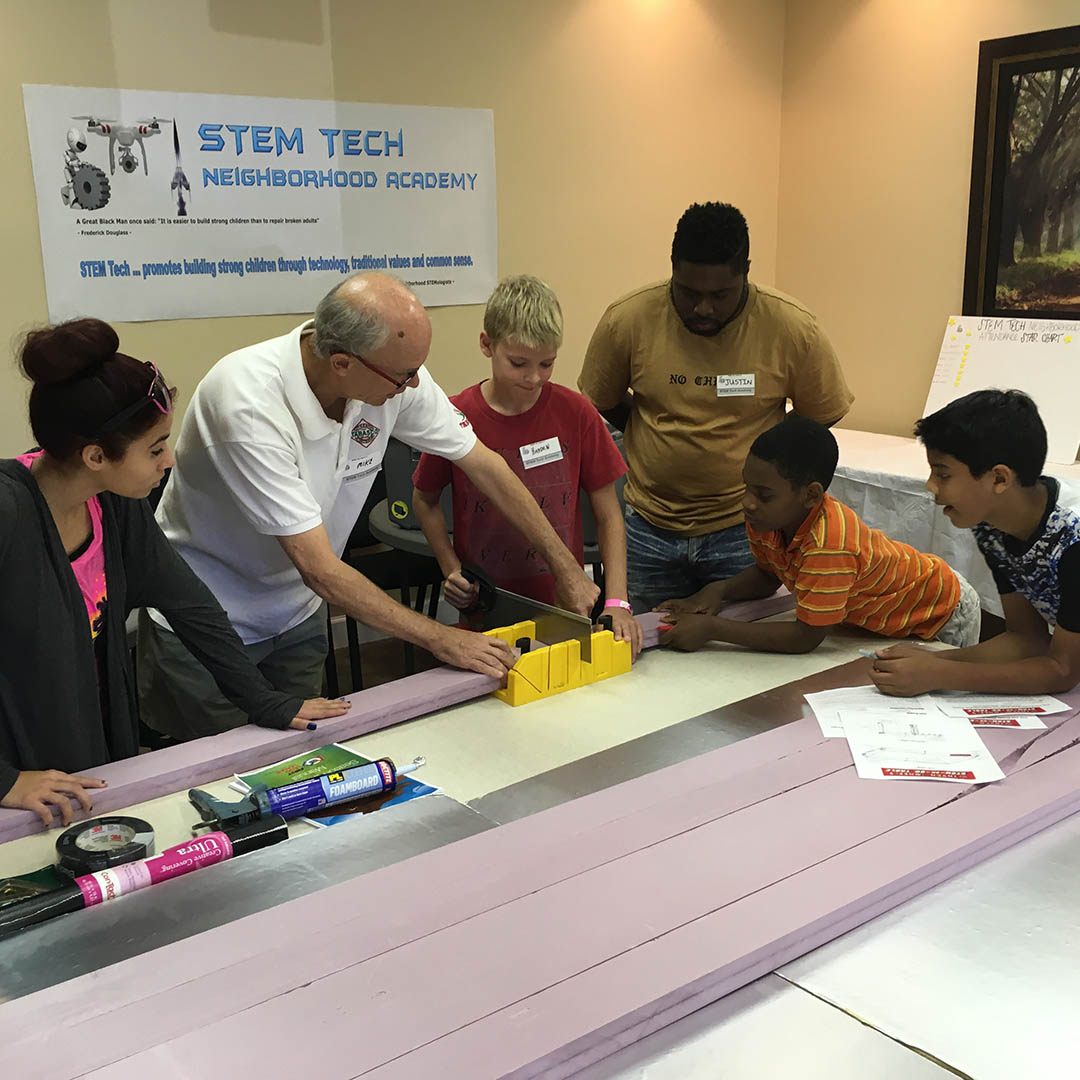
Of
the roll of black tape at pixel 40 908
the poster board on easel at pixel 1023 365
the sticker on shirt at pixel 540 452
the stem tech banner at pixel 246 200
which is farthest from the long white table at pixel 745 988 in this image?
the poster board on easel at pixel 1023 365

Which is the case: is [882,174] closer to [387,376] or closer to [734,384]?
[734,384]

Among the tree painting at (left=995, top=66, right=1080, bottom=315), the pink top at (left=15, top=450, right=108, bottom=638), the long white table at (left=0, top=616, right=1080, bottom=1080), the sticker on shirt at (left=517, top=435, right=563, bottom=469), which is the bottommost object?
the long white table at (left=0, top=616, right=1080, bottom=1080)

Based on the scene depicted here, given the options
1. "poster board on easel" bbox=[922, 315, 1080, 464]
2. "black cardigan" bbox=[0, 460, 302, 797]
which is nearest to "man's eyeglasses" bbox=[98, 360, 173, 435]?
"black cardigan" bbox=[0, 460, 302, 797]

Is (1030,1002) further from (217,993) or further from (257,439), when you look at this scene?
(257,439)

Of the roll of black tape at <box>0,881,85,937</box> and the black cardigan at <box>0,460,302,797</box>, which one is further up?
the black cardigan at <box>0,460,302,797</box>

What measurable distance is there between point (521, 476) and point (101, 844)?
1196mm

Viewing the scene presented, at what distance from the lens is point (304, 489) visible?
1764mm

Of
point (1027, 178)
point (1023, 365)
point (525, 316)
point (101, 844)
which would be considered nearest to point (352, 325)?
point (525, 316)

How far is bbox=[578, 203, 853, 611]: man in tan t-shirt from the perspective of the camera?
2.35m

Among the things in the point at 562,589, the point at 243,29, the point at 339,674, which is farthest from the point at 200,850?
the point at 243,29

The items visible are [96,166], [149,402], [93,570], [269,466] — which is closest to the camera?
[149,402]

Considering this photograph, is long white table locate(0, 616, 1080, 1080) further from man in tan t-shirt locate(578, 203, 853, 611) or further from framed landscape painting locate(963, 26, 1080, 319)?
framed landscape painting locate(963, 26, 1080, 319)

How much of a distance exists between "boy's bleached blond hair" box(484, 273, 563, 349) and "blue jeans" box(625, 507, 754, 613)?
671 millimetres

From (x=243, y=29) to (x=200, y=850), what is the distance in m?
2.96
